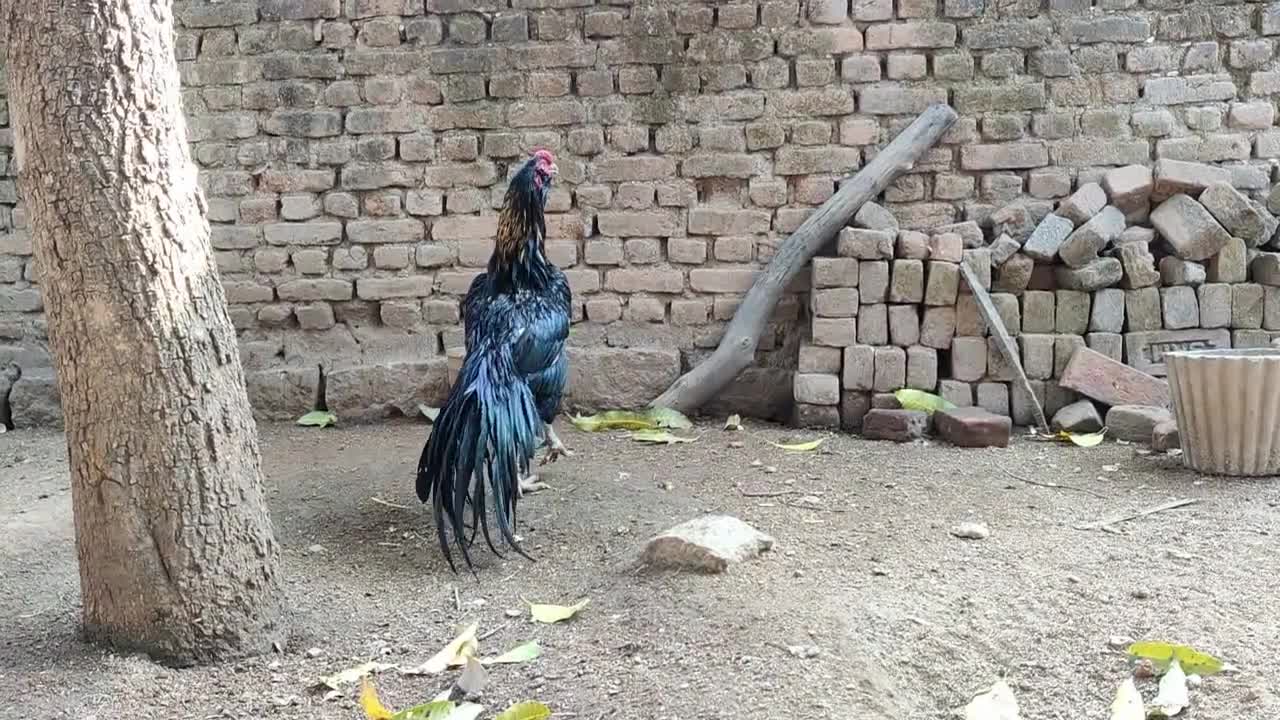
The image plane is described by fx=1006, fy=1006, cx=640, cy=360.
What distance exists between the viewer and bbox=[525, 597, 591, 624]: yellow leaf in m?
2.62

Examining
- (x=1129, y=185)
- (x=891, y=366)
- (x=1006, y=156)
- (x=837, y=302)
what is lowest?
(x=891, y=366)

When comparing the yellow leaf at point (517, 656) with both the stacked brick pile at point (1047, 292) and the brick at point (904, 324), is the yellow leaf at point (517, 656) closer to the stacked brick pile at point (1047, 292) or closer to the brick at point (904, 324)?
the stacked brick pile at point (1047, 292)

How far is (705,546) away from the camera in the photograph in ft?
9.06

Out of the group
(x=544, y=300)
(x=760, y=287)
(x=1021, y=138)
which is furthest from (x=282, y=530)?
(x=1021, y=138)

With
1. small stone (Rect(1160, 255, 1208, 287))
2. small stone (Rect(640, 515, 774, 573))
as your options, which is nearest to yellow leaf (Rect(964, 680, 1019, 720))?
small stone (Rect(640, 515, 774, 573))

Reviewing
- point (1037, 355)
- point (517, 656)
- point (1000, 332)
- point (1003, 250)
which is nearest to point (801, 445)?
point (1000, 332)

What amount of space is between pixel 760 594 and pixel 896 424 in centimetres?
205

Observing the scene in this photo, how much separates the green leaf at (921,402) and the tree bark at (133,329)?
121 inches

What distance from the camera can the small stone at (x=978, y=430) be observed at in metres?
4.33

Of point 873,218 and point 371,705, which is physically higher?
point 873,218

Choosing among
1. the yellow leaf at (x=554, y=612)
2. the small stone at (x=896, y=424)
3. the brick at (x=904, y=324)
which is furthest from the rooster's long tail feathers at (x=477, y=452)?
the brick at (x=904, y=324)

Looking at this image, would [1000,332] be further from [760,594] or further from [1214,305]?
[760,594]

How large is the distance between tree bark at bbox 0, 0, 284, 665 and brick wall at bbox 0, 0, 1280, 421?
104 inches

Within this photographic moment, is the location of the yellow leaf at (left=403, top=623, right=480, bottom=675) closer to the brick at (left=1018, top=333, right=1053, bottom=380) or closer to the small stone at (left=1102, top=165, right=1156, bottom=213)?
the brick at (left=1018, top=333, right=1053, bottom=380)
